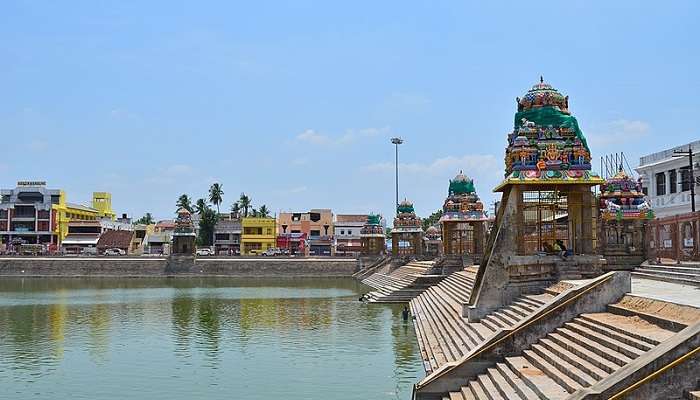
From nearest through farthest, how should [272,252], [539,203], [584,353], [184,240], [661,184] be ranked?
[584,353] → [539,203] → [661,184] → [184,240] → [272,252]

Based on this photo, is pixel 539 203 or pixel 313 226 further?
pixel 313 226

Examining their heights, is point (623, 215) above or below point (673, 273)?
above

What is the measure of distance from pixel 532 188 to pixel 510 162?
0.98 meters

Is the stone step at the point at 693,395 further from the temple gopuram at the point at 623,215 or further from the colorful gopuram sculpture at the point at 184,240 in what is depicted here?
the colorful gopuram sculpture at the point at 184,240

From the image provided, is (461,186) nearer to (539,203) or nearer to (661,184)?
(661,184)

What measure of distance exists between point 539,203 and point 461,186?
1925 centimetres

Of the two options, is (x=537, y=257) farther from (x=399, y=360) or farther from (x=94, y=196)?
(x=94, y=196)

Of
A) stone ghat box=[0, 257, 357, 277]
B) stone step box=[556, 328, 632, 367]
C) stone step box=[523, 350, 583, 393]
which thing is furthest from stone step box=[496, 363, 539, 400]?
stone ghat box=[0, 257, 357, 277]

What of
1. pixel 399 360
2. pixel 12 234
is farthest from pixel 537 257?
pixel 12 234

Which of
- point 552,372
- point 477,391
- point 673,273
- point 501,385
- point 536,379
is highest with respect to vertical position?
point 673,273

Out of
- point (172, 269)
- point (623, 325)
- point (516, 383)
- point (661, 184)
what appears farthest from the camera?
point (172, 269)

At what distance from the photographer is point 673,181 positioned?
38.6 meters

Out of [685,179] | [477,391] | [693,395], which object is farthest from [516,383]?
[685,179]

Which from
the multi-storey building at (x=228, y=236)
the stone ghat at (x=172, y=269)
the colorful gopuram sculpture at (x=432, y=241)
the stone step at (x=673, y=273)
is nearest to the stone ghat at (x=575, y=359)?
the stone step at (x=673, y=273)
